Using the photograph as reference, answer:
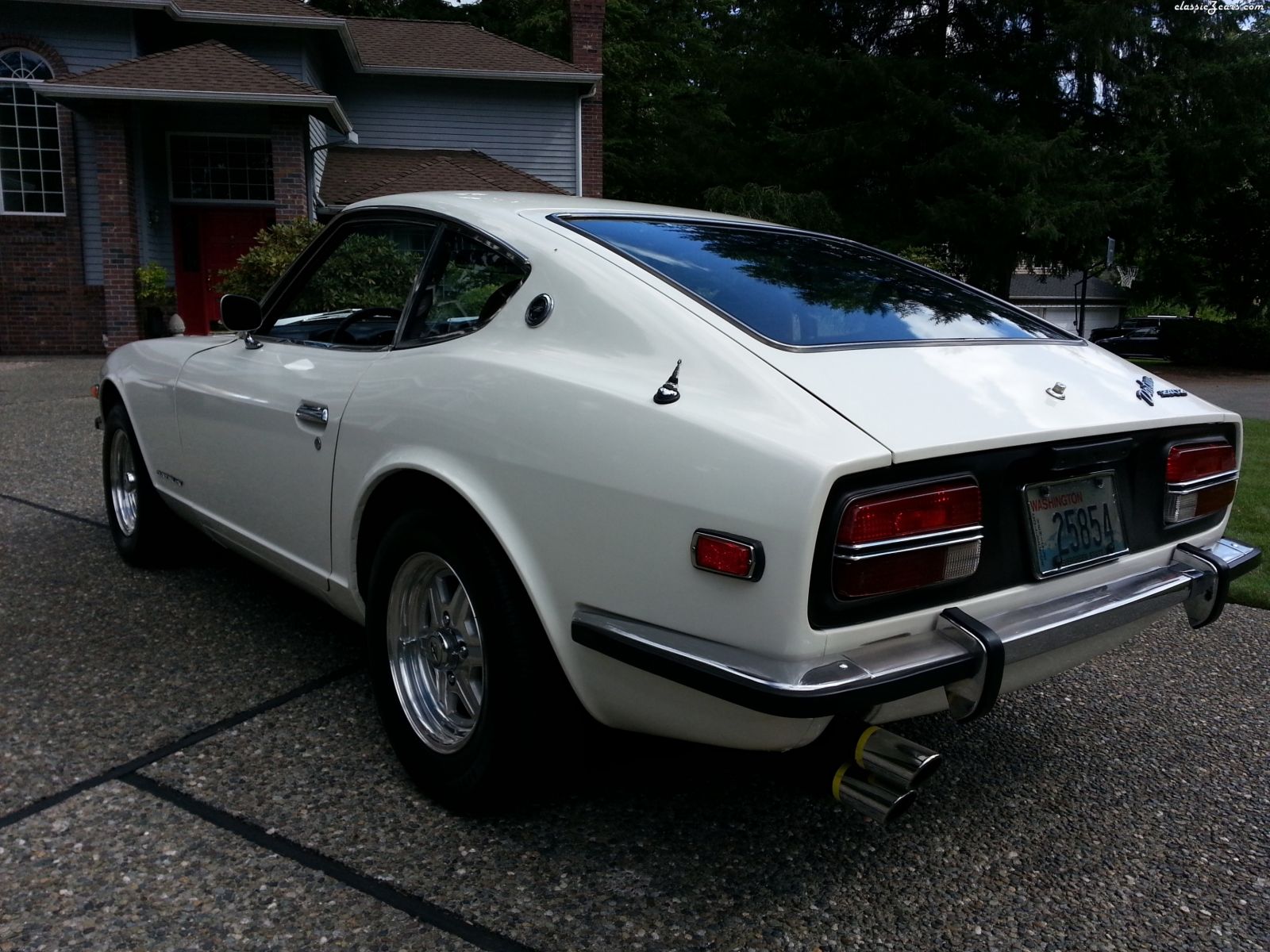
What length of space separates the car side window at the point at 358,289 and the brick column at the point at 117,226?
44.1ft

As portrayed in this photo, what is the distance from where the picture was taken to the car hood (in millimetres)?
2209

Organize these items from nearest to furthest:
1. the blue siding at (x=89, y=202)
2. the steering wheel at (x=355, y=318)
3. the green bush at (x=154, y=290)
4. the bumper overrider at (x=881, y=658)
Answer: the bumper overrider at (x=881, y=658) → the steering wheel at (x=355, y=318) → the green bush at (x=154, y=290) → the blue siding at (x=89, y=202)

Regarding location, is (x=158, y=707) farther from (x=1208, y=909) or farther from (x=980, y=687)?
(x=1208, y=909)

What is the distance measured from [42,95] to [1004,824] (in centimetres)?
1828

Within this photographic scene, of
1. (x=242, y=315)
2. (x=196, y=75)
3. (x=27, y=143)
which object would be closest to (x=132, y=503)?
(x=242, y=315)

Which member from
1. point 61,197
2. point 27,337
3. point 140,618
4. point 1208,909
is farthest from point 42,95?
point 1208,909

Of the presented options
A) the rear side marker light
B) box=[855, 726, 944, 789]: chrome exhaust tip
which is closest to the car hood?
the rear side marker light

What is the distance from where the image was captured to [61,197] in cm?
1697

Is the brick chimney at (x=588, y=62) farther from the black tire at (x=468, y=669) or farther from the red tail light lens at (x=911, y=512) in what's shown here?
the red tail light lens at (x=911, y=512)

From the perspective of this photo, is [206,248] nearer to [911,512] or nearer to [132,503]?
[132,503]

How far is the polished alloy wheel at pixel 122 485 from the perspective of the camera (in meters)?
4.82

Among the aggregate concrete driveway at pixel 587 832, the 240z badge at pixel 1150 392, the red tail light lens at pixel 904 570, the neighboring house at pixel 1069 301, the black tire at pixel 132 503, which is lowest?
the neighboring house at pixel 1069 301

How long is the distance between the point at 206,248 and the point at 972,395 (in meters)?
17.3

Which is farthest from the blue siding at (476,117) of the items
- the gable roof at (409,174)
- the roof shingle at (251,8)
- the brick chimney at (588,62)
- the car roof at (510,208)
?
the car roof at (510,208)
